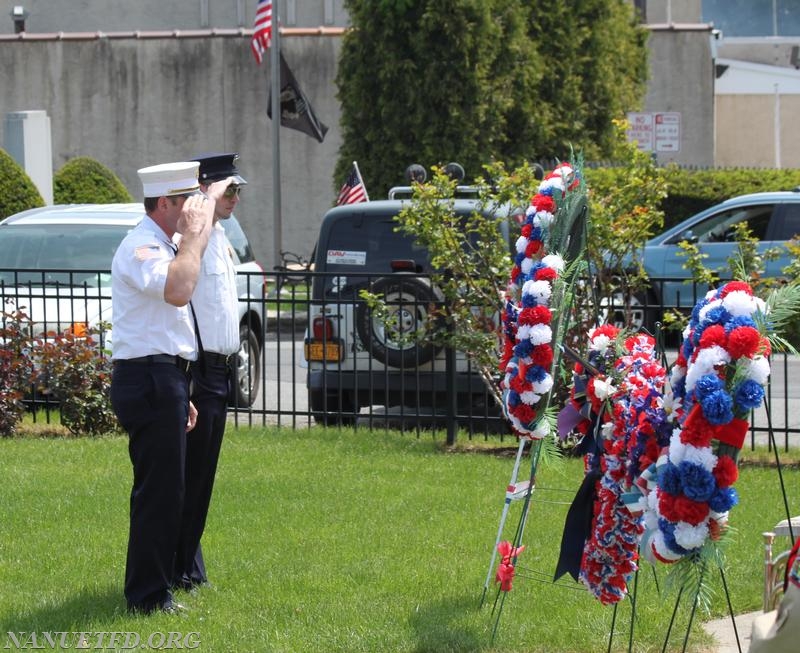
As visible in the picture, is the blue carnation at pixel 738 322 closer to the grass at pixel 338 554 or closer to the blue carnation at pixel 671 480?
the blue carnation at pixel 671 480

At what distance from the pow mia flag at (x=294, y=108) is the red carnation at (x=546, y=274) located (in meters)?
17.0

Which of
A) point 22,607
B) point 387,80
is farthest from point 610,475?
point 387,80

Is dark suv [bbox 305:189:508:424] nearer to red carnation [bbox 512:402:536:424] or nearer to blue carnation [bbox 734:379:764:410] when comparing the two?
red carnation [bbox 512:402:536:424]

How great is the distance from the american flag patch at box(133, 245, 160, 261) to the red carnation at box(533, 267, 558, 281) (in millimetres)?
1541

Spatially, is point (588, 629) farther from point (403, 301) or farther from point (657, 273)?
point (657, 273)

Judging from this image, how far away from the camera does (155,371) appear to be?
5211 mm

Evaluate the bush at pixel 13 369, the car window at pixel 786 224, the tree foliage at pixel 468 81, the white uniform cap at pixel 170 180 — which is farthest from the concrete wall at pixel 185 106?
the white uniform cap at pixel 170 180

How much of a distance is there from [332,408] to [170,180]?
17.3 ft

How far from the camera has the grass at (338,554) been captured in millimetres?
5207

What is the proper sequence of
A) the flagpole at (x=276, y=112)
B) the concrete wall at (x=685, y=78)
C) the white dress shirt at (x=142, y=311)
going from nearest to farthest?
the white dress shirt at (x=142, y=311), the flagpole at (x=276, y=112), the concrete wall at (x=685, y=78)

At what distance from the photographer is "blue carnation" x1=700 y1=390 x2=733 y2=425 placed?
3.85 meters

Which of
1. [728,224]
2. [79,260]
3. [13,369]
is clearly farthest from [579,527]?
[728,224]

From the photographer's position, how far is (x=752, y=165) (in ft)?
105

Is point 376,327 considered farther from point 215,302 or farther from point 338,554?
point 215,302
